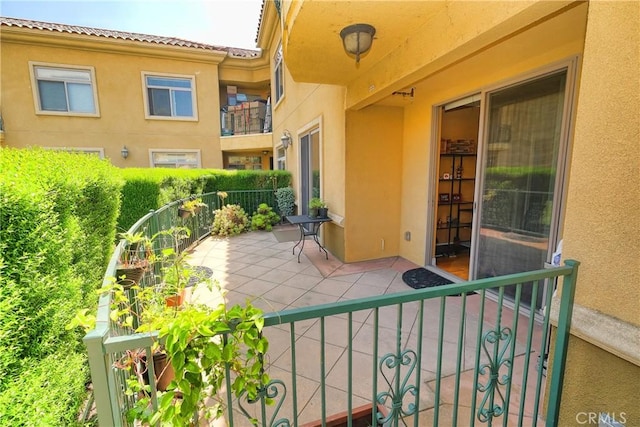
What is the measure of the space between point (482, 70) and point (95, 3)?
30.4 ft

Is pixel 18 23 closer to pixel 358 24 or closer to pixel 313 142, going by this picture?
pixel 313 142

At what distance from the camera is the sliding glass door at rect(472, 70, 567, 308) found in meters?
2.58

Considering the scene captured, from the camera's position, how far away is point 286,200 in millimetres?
8148

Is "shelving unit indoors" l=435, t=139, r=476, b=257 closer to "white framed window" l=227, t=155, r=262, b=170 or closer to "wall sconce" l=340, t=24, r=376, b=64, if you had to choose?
"wall sconce" l=340, t=24, r=376, b=64

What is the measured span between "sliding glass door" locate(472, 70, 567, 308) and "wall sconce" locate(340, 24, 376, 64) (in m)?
1.64

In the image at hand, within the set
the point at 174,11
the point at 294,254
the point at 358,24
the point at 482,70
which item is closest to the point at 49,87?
the point at 174,11

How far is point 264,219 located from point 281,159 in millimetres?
2887

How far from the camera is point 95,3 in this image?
282 inches

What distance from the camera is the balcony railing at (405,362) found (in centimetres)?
109

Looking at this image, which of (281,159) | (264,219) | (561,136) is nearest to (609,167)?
(561,136)

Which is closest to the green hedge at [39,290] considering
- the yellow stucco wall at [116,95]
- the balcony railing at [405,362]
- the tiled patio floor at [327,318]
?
the balcony railing at [405,362]

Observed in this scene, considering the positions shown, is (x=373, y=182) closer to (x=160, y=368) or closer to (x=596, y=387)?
(x=596, y=387)

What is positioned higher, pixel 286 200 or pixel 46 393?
pixel 286 200

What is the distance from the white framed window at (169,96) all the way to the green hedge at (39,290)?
32.0 ft
